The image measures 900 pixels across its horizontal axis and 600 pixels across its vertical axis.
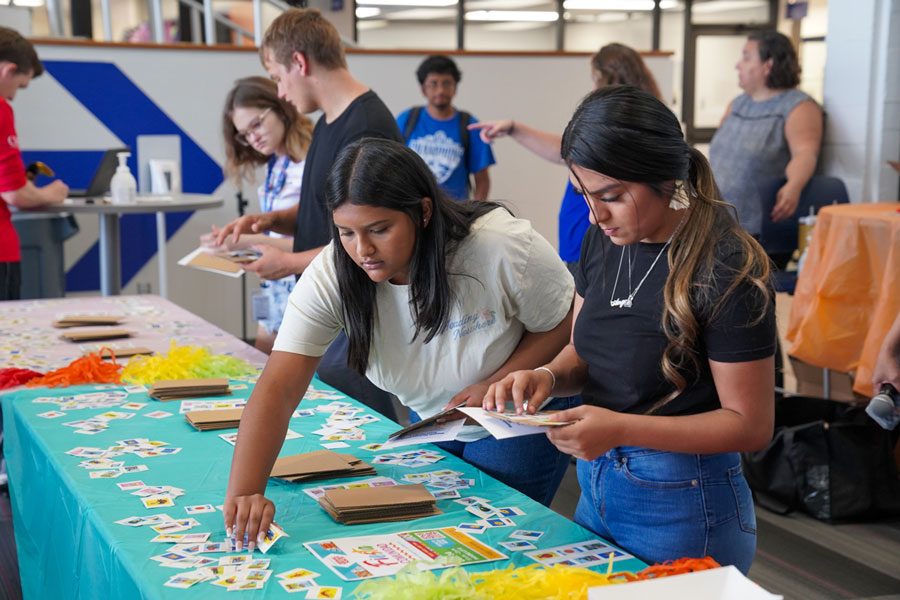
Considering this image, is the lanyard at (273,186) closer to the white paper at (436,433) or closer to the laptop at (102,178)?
the white paper at (436,433)

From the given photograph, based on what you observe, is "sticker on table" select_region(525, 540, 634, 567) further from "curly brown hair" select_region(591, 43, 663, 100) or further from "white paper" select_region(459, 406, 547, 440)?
"curly brown hair" select_region(591, 43, 663, 100)

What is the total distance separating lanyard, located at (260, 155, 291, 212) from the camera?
2.91 m

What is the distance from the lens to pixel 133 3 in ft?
36.2

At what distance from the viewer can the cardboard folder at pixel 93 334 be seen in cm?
257

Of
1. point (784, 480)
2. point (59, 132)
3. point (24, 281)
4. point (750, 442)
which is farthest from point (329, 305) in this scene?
point (59, 132)

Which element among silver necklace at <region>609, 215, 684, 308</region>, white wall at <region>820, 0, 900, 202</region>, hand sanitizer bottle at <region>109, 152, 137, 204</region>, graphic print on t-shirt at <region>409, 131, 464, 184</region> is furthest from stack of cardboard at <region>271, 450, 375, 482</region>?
white wall at <region>820, 0, 900, 202</region>

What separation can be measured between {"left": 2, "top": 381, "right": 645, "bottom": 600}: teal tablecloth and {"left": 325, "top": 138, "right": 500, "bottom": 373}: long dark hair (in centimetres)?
26

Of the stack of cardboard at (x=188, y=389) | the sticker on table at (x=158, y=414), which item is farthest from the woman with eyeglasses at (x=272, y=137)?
the sticker on table at (x=158, y=414)

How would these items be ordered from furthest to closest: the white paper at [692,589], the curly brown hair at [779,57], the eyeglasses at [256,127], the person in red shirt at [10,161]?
the curly brown hair at [779,57] → the person in red shirt at [10,161] → the eyeglasses at [256,127] → the white paper at [692,589]

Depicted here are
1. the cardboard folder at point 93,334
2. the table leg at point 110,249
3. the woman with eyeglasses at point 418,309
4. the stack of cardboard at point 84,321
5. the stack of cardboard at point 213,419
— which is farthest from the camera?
the table leg at point 110,249

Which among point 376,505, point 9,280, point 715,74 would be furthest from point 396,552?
point 715,74

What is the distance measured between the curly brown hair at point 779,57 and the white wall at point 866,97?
0.98m

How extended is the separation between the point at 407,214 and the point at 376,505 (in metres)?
0.46

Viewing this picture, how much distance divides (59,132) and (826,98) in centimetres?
403
